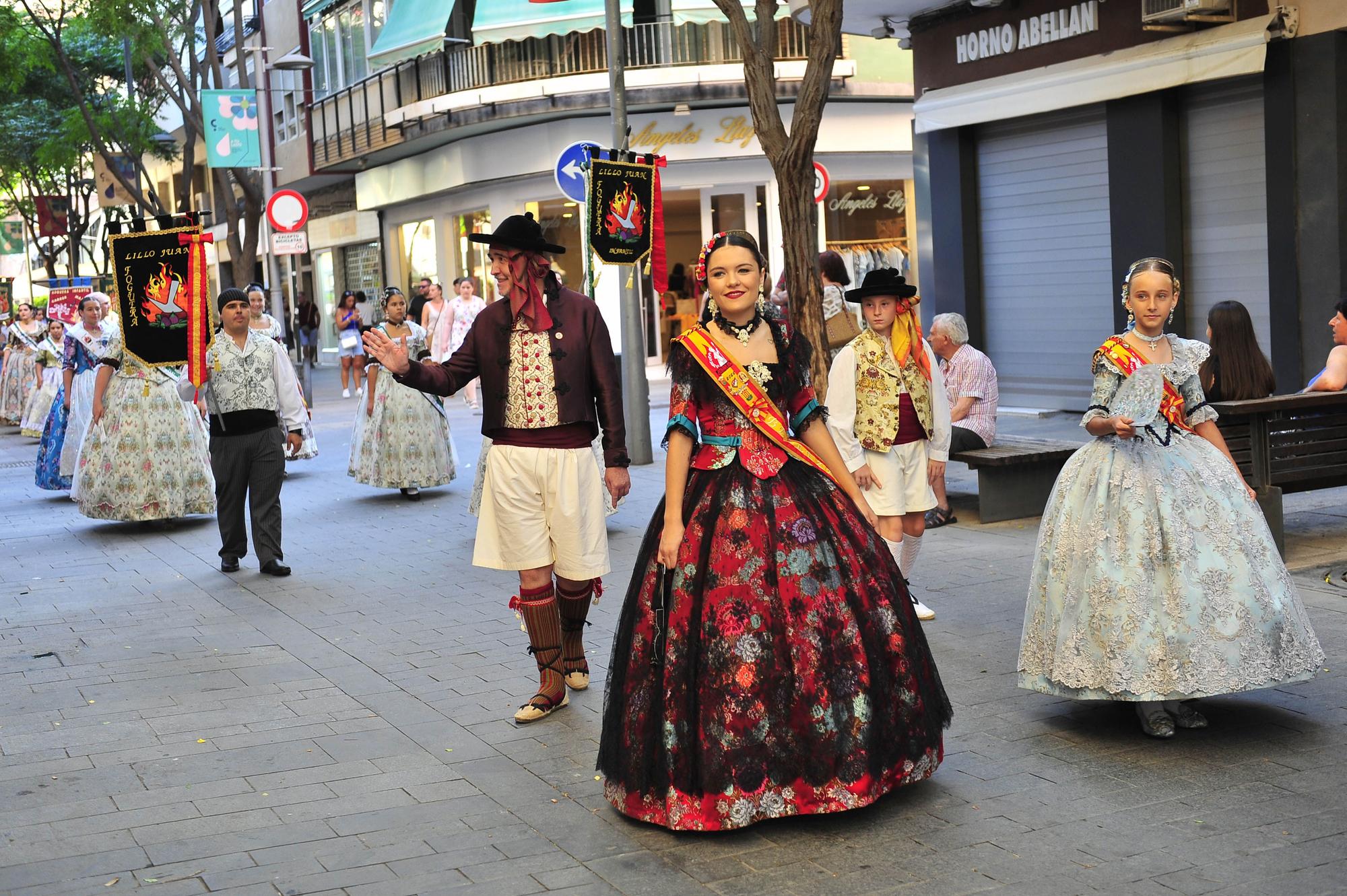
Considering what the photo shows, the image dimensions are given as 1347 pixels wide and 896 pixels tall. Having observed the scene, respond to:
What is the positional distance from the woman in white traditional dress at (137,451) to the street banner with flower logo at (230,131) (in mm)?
11807

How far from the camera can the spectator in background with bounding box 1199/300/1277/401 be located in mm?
8070

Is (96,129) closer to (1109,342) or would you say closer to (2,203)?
(1109,342)

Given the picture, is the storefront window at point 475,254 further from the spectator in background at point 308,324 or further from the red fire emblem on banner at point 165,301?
the red fire emblem on banner at point 165,301

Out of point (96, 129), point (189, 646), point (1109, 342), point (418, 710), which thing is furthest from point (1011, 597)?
point (96, 129)

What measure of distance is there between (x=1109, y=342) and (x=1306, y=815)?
1.84 m

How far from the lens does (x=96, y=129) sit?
2859cm

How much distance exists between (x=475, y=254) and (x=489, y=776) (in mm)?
27923

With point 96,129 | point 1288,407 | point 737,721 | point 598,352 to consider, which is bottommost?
point 737,721

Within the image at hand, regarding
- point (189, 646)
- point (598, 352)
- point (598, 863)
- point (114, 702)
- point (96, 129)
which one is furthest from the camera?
point (96, 129)

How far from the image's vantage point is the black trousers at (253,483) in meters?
9.95

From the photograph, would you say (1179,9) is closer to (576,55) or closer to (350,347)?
(350,347)

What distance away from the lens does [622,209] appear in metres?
12.4

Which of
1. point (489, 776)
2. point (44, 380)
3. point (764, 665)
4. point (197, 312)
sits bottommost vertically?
point (489, 776)

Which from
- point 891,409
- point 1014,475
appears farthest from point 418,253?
point 891,409
